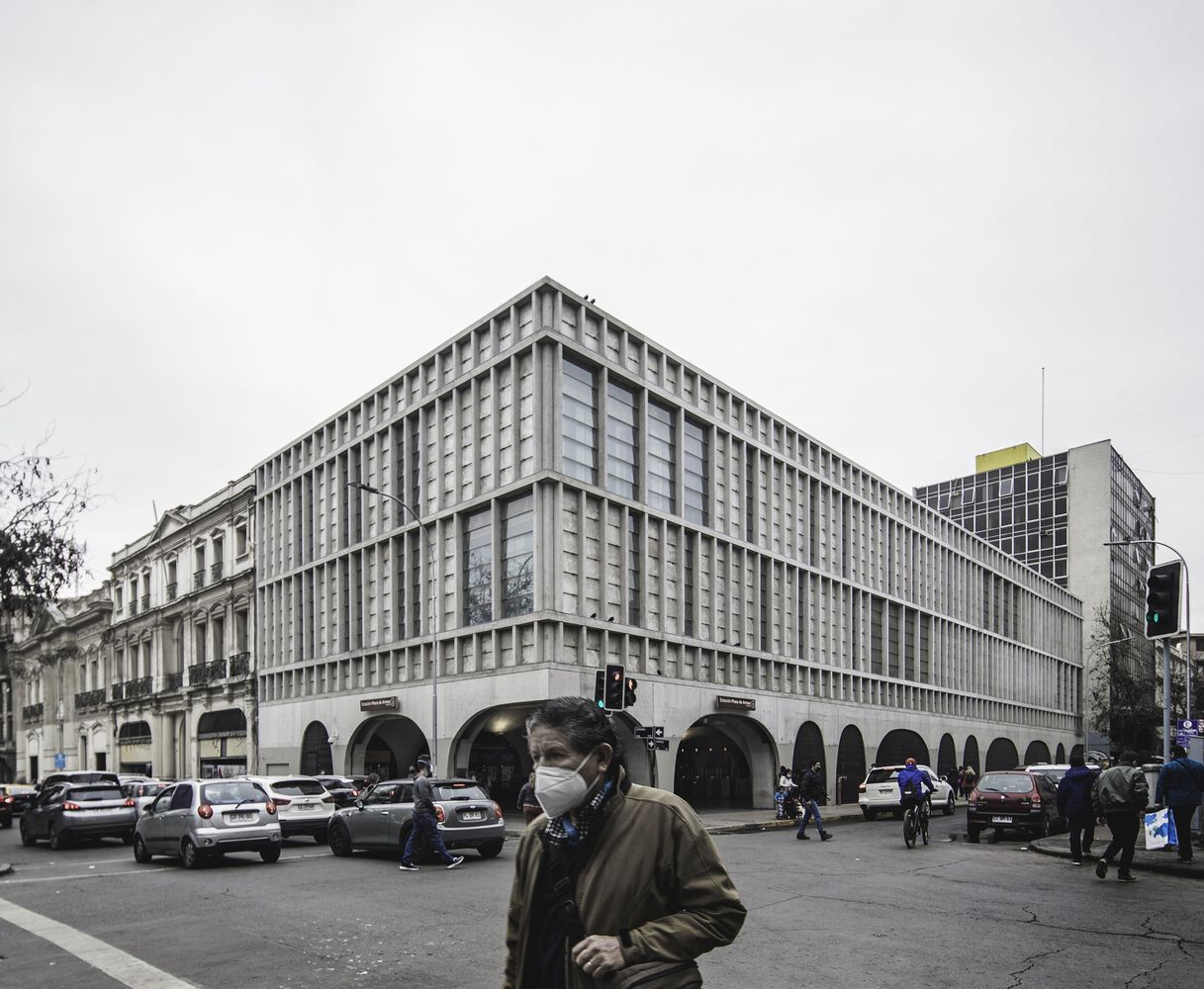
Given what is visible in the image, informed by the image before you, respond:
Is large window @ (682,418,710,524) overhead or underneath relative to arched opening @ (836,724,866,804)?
overhead

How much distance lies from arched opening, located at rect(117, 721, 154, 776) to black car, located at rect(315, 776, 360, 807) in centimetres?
3561

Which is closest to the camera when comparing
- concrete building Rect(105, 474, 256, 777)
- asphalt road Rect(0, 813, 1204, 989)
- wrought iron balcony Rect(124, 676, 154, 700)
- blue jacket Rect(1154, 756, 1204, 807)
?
asphalt road Rect(0, 813, 1204, 989)

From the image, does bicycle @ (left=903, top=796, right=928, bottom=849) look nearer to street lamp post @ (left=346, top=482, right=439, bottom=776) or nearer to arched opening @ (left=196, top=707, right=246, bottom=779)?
street lamp post @ (left=346, top=482, right=439, bottom=776)

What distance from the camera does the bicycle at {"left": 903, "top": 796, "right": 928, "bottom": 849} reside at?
68.5ft

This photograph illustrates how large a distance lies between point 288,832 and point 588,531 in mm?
13959

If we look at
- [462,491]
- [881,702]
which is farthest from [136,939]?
[881,702]

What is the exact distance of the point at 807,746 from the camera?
44250 millimetres

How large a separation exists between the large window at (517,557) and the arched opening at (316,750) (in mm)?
13997

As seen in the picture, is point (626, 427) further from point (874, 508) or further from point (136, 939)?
point (136, 939)

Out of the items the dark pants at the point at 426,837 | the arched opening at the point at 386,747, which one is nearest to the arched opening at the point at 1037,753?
the arched opening at the point at 386,747

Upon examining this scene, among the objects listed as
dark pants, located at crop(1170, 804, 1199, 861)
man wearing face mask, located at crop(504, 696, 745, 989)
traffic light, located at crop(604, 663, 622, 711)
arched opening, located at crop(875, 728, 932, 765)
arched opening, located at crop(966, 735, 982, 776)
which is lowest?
arched opening, located at crop(966, 735, 982, 776)

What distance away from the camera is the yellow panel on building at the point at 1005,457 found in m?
93.0

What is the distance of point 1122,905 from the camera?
12.5m

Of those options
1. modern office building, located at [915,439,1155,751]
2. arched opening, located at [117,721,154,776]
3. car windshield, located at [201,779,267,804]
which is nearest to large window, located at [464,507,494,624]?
car windshield, located at [201,779,267,804]
